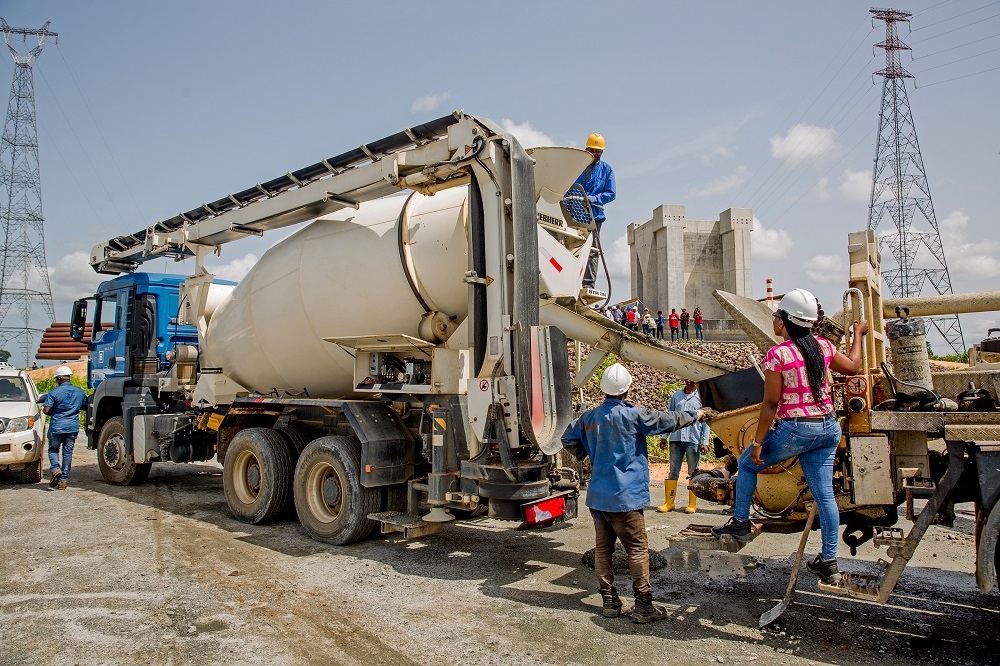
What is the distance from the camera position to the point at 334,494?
652 cm

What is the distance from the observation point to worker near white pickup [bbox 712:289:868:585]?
4.17 meters

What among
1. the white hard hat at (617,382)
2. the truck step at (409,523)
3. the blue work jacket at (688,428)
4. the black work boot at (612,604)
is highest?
the white hard hat at (617,382)

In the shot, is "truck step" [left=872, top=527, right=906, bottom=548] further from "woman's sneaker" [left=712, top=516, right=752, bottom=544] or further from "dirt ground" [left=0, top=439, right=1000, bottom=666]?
"woman's sneaker" [left=712, top=516, right=752, bottom=544]

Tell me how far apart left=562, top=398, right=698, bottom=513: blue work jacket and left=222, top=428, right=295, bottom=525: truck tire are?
3845mm

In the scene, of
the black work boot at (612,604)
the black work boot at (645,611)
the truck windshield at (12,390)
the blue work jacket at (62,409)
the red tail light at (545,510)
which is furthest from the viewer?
the truck windshield at (12,390)

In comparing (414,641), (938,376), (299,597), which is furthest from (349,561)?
(938,376)

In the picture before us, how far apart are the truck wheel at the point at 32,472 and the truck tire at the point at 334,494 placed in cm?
557

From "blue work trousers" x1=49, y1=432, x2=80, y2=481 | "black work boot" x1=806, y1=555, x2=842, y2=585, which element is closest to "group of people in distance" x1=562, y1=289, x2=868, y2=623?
"black work boot" x1=806, y1=555, x2=842, y2=585

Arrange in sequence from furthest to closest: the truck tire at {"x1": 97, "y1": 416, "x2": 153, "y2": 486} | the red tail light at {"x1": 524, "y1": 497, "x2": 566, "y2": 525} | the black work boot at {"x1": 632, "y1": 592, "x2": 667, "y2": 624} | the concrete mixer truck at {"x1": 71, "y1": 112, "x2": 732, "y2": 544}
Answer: the truck tire at {"x1": 97, "y1": 416, "x2": 153, "y2": 486} < the concrete mixer truck at {"x1": 71, "y1": 112, "x2": 732, "y2": 544} < the red tail light at {"x1": 524, "y1": 497, "x2": 566, "y2": 525} < the black work boot at {"x1": 632, "y1": 592, "x2": 667, "y2": 624}

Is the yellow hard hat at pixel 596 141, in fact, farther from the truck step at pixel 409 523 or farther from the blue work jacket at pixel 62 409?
the blue work jacket at pixel 62 409

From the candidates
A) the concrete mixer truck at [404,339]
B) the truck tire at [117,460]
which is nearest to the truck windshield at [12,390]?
the truck tire at [117,460]

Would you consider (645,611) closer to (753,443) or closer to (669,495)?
(753,443)

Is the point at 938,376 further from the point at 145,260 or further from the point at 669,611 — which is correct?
the point at 145,260

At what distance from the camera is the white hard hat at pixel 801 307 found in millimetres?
4250
